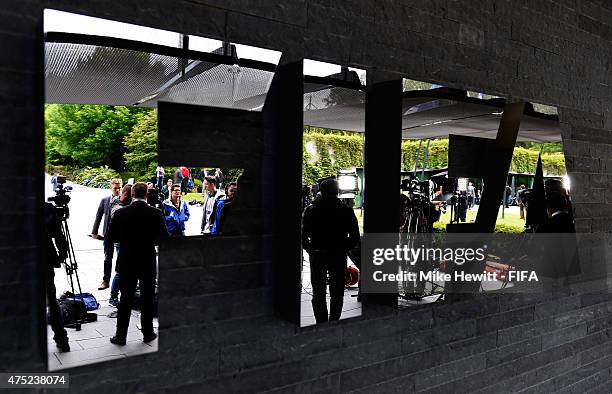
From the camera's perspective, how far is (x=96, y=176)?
1534 mm

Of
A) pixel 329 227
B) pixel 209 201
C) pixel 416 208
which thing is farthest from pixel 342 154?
pixel 209 201

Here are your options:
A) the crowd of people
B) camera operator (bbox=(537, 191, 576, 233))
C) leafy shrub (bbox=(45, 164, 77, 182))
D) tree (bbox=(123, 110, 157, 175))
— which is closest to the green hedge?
the crowd of people

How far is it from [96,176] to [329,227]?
927mm

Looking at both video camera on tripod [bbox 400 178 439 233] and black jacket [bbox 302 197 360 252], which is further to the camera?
video camera on tripod [bbox 400 178 439 233]

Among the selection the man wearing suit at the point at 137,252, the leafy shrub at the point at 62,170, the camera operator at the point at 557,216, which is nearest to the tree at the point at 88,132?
the leafy shrub at the point at 62,170

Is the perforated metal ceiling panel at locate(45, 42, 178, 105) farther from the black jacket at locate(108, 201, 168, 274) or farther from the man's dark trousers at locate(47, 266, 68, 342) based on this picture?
the man's dark trousers at locate(47, 266, 68, 342)

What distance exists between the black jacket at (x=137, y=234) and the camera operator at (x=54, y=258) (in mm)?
153

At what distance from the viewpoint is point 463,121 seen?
2453mm

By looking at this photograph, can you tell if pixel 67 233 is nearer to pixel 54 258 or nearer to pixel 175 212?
pixel 54 258

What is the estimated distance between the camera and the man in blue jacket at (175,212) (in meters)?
1.65

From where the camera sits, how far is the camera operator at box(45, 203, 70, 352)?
145 cm

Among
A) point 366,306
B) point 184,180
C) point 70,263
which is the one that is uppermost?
point 184,180

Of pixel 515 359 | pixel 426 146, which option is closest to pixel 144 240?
pixel 426 146

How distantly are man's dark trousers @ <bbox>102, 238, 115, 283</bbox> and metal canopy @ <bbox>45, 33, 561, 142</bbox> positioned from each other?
1.49ft
